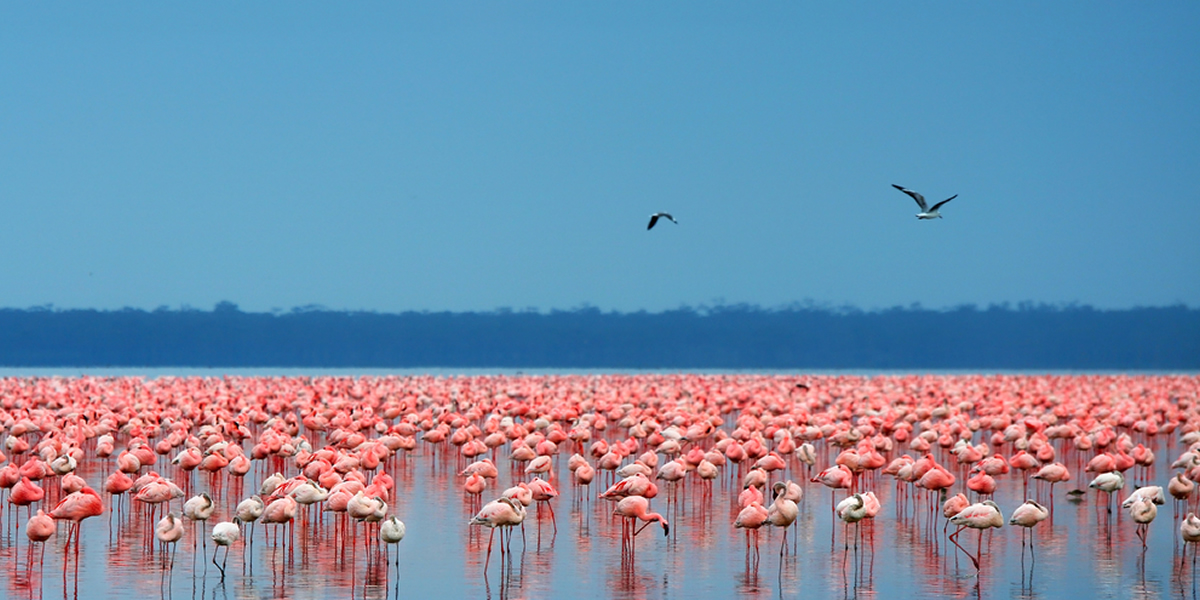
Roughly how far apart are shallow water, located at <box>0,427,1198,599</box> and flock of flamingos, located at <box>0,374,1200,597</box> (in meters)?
0.17

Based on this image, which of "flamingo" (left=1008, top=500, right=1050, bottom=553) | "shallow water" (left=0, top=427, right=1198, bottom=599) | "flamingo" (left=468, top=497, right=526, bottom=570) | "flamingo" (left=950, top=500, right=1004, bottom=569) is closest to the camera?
"shallow water" (left=0, top=427, right=1198, bottom=599)

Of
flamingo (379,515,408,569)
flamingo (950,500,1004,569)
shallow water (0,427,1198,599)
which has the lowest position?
shallow water (0,427,1198,599)

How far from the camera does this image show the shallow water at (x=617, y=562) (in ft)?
38.4

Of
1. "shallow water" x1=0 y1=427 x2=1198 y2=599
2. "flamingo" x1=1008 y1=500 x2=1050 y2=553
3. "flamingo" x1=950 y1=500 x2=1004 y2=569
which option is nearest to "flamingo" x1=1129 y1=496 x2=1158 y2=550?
"shallow water" x1=0 y1=427 x2=1198 y2=599

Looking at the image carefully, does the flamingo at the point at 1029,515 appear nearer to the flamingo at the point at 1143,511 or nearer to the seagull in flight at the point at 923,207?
the flamingo at the point at 1143,511

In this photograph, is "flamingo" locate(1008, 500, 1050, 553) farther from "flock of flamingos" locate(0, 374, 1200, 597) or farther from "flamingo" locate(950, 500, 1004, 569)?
"flamingo" locate(950, 500, 1004, 569)

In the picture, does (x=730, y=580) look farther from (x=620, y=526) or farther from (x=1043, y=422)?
(x=1043, y=422)

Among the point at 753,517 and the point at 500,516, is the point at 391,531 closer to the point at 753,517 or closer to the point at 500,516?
the point at 500,516

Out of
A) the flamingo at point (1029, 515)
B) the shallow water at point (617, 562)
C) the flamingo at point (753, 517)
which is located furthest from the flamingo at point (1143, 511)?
the flamingo at point (753, 517)

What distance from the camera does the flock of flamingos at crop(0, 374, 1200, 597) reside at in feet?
44.1

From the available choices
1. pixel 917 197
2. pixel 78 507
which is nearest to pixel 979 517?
pixel 78 507

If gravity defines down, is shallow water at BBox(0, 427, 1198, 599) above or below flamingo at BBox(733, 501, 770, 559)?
below

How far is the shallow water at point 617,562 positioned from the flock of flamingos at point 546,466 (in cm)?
17

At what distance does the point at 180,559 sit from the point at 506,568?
2966 millimetres
